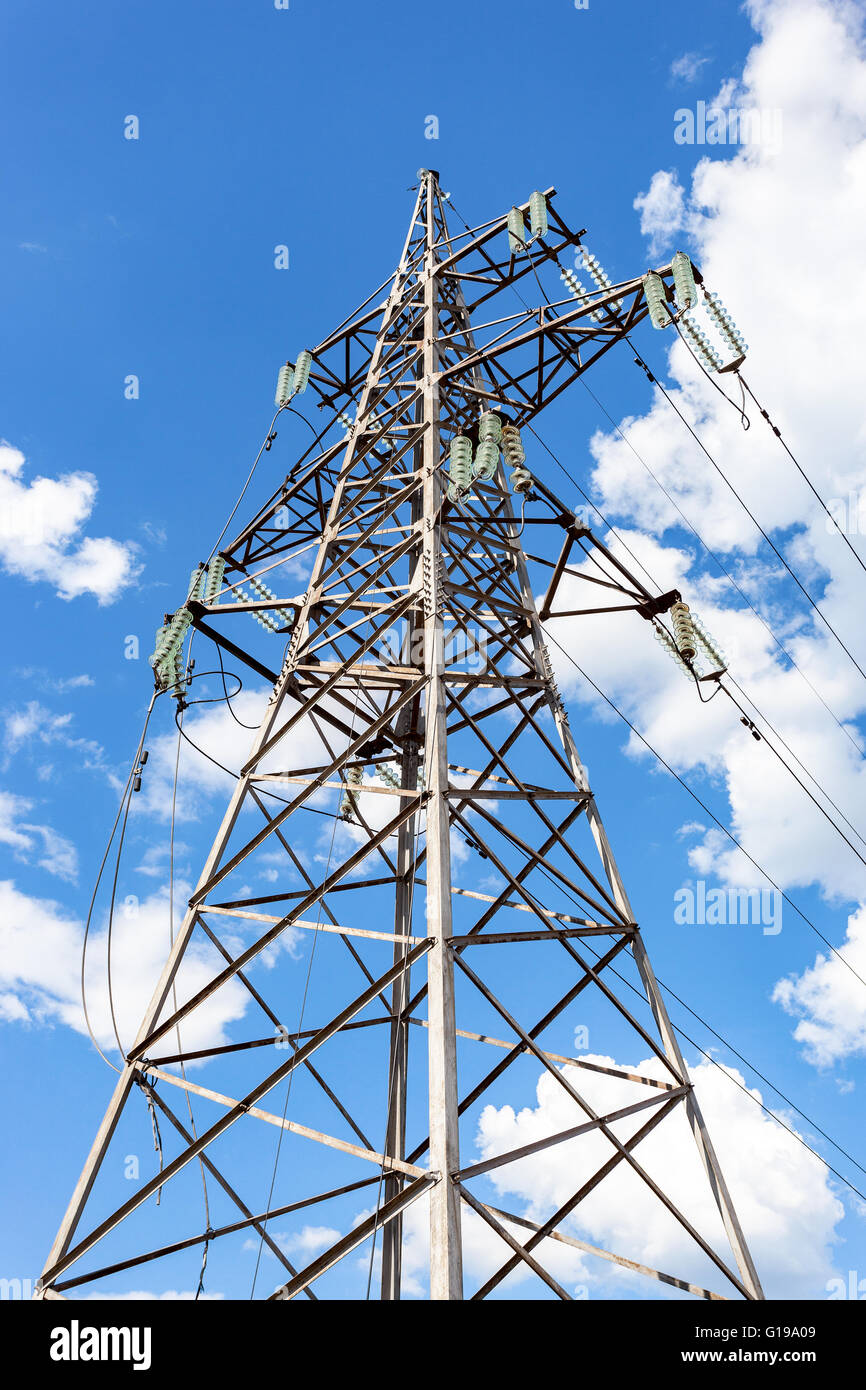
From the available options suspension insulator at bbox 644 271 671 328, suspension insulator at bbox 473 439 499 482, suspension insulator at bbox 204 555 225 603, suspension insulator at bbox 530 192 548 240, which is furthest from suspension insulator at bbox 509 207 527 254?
suspension insulator at bbox 204 555 225 603

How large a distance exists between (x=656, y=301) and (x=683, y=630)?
4.32 meters

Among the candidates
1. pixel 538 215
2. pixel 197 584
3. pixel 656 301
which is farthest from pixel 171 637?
pixel 538 215

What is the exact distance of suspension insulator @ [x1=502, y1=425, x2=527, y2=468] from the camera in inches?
467

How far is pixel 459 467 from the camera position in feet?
35.8

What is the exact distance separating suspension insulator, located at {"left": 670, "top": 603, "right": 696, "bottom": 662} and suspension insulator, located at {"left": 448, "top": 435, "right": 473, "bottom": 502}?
370 centimetres

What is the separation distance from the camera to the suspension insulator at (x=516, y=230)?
13.8 metres

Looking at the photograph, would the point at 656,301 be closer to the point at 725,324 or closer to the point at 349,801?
the point at 725,324

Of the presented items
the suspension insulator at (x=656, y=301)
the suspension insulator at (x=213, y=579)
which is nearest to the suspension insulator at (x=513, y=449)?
the suspension insulator at (x=656, y=301)

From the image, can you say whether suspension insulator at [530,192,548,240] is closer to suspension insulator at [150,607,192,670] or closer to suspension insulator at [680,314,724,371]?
suspension insulator at [680,314,724,371]

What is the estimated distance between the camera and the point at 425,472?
11609 millimetres
